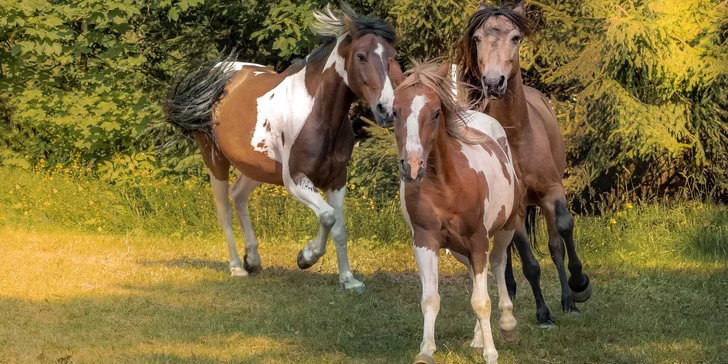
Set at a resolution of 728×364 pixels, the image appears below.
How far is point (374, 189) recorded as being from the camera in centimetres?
1443

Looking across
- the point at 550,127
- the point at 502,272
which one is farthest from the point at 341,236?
the point at 502,272

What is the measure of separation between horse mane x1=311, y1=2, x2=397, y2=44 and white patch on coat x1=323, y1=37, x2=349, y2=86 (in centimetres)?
11

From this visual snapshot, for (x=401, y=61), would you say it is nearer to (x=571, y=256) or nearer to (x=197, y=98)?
(x=197, y=98)

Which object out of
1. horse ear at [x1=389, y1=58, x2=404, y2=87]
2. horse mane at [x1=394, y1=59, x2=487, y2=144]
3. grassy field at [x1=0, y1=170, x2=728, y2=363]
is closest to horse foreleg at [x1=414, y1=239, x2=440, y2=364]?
grassy field at [x1=0, y1=170, x2=728, y2=363]

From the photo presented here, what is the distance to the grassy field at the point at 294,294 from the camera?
7004 millimetres

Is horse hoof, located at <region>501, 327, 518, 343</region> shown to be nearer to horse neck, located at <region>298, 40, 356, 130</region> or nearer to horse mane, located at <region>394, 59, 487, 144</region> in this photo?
horse mane, located at <region>394, 59, 487, 144</region>

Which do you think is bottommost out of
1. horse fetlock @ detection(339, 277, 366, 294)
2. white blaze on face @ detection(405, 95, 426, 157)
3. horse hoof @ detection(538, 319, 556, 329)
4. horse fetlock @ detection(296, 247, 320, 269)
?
horse fetlock @ detection(339, 277, 366, 294)

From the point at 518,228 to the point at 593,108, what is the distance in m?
6.43

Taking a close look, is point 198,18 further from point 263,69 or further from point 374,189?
point 263,69

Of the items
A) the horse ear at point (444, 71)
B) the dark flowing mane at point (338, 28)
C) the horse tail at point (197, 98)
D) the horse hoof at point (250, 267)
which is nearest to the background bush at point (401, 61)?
the horse tail at point (197, 98)

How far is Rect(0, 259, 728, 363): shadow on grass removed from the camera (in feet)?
22.6

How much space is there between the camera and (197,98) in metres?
10.7

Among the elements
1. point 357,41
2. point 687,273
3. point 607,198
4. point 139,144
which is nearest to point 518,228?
point 357,41

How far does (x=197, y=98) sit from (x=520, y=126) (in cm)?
387
